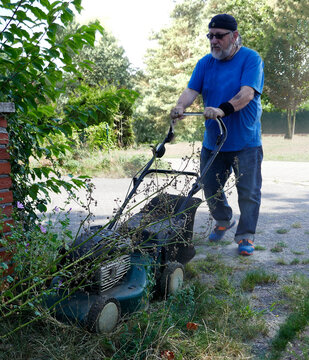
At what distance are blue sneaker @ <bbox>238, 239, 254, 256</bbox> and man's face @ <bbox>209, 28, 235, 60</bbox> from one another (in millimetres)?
1803

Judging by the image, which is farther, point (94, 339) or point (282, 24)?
point (282, 24)

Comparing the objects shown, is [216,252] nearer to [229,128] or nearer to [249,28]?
[229,128]

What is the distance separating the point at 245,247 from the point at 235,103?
57.7 inches

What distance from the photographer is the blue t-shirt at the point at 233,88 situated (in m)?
4.32

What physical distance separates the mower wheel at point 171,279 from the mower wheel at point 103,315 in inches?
22.8

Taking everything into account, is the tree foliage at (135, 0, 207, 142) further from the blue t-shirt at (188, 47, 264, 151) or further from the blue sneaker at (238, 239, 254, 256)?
the blue sneaker at (238, 239, 254, 256)

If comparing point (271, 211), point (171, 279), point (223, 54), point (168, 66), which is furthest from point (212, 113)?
point (168, 66)

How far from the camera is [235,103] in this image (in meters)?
4.02

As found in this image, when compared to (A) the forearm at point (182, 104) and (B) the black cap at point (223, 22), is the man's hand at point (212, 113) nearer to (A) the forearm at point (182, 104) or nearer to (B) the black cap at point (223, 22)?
(A) the forearm at point (182, 104)

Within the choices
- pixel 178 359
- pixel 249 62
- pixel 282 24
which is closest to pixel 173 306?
pixel 178 359

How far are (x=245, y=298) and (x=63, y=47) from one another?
6.87 ft

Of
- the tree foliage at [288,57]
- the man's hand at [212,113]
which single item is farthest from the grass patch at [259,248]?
the tree foliage at [288,57]

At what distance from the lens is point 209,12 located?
29594 millimetres

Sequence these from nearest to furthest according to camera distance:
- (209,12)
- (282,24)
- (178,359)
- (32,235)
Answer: (178,359) < (32,235) < (282,24) < (209,12)
